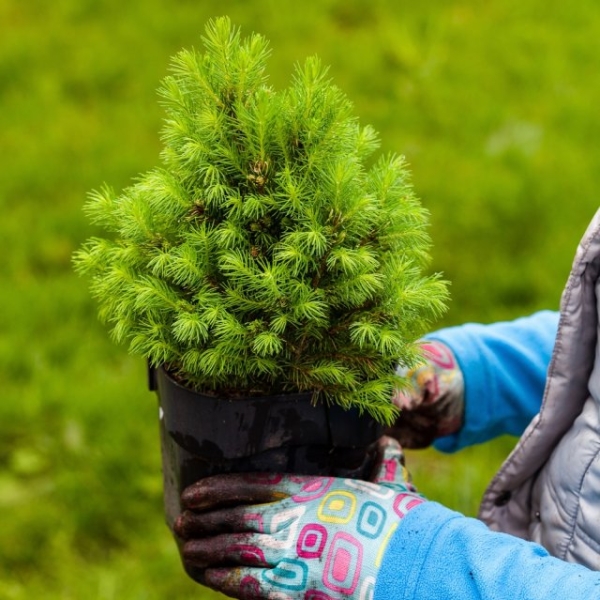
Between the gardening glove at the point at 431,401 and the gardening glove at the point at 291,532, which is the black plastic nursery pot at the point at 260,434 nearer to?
the gardening glove at the point at 291,532

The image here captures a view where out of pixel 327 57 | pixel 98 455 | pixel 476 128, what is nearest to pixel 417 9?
pixel 327 57

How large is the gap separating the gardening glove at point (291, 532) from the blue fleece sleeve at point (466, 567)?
0.03 meters

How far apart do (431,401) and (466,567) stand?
531mm

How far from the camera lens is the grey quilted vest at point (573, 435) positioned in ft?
4.64

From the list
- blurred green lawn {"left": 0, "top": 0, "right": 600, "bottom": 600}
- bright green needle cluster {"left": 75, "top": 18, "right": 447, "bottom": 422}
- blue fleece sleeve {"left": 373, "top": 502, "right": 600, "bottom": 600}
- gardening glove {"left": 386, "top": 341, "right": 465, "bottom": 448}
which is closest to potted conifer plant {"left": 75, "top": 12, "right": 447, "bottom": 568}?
bright green needle cluster {"left": 75, "top": 18, "right": 447, "bottom": 422}

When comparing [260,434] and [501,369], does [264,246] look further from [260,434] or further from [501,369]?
[501,369]

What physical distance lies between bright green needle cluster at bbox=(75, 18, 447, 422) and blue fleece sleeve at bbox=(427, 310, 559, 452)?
469 mm

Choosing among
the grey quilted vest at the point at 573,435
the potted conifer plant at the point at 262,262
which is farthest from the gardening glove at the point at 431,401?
the potted conifer plant at the point at 262,262

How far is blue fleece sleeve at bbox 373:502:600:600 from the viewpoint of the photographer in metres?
1.24

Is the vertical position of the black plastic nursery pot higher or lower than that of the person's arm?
higher

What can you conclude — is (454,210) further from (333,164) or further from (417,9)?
(333,164)

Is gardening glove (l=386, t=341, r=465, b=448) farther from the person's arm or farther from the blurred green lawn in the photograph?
the blurred green lawn

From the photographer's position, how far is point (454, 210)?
3.81 m

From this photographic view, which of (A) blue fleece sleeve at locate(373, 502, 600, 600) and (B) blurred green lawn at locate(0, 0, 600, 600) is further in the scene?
(B) blurred green lawn at locate(0, 0, 600, 600)
